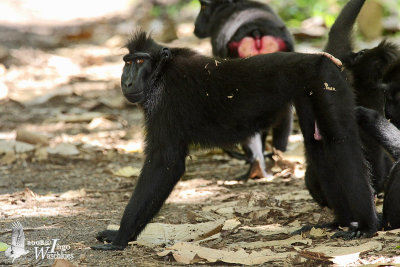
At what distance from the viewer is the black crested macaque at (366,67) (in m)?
5.73

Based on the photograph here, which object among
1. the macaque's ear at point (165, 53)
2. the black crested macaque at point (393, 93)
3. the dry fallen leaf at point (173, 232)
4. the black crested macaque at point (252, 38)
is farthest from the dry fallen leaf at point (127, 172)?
the black crested macaque at point (393, 93)

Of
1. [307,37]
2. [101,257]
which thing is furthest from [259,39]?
[307,37]

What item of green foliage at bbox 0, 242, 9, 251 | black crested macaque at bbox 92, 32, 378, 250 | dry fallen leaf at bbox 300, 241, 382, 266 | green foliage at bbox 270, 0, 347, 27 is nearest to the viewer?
dry fallen leaf at bbox 300, 241, 382, 266

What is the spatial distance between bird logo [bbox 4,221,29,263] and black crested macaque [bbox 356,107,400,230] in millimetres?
2777

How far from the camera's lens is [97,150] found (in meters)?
8.48

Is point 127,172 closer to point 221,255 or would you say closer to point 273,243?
point 273,243

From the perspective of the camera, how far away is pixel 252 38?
784 cm

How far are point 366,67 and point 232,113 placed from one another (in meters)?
1.53

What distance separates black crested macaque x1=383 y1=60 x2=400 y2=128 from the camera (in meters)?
5.28

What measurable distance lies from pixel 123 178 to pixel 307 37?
653cm

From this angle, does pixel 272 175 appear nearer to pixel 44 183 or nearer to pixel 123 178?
pixel 123 178

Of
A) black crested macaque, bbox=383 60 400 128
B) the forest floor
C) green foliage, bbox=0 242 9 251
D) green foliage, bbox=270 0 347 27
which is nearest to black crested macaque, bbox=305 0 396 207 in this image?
black crested macaque, bbox=383 60 400 128

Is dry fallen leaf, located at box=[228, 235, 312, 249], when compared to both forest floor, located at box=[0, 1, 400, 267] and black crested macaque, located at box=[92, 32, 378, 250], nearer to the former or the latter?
forest floor, located at box=[0, 1, 400, 267]

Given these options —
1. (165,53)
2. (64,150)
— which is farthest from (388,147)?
(64,150)
